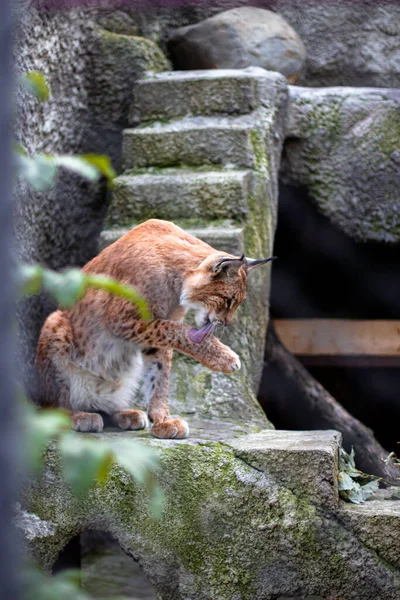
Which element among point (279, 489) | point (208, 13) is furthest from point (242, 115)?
point (279, 489)

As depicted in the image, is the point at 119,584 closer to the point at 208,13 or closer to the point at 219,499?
the point at 219,499

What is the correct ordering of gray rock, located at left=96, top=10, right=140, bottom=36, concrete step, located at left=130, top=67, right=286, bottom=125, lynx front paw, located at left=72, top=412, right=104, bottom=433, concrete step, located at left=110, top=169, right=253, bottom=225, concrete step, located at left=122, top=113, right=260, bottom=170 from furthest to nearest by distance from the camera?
gray rock, located at left=96, top=10, right=140, bottom=36
concrete step, located at left=130, top=67, right=286, bottom=125
concrete step, located at left=122, top=113, right=260, bottom=170
concrete step, located at left=110, top=169, right=253, bottom=225
lynx front paw, located at left=72, top=412, right=104, bottom=433

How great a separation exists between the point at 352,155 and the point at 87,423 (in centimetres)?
253

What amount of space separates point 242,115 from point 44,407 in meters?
2.13

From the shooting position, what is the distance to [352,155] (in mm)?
4820

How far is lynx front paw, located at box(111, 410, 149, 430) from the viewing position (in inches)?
131

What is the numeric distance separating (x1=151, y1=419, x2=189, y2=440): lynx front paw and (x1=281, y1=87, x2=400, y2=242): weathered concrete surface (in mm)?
2200

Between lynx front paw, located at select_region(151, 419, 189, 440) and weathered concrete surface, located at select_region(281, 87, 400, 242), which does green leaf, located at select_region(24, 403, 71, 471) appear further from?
weathered concrete surface, located at select_region(281, 87, 400, 242)

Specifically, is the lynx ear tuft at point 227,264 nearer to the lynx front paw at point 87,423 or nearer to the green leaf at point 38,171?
the lynx front paw at point 87,423

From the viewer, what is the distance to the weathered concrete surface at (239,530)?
281 cm

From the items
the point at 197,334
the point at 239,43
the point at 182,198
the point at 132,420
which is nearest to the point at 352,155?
the point at 239,43

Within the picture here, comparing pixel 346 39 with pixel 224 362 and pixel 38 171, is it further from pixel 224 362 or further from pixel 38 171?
pixel 38 171

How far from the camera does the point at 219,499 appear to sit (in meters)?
2.87

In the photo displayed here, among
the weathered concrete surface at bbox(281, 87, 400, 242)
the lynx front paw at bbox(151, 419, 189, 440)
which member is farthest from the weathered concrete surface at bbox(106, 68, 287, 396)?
the lynx front paw at bbox(151, 419, 189, 440)
